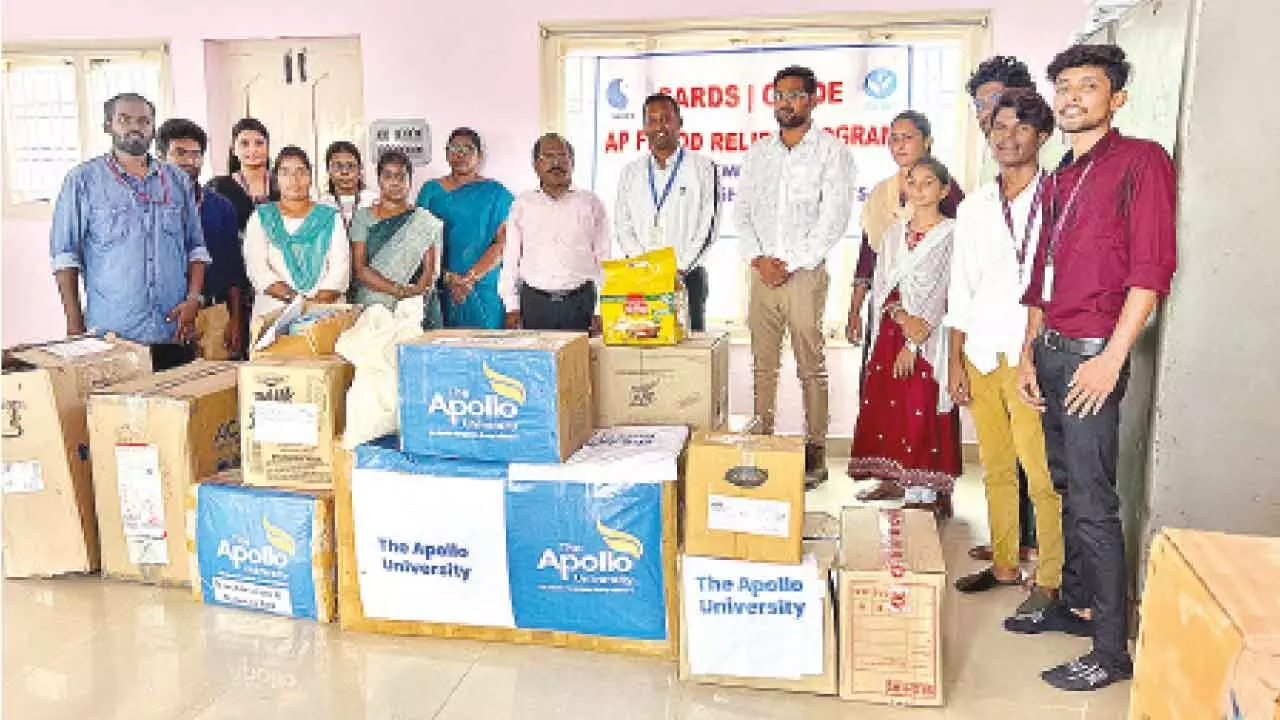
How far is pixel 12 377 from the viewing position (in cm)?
323

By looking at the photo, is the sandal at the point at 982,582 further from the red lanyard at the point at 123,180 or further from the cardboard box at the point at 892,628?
the red lanyard at the point at 123,180

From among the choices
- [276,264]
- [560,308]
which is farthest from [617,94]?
[276,264]

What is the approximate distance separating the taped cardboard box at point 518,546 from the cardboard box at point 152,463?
24.7 inches

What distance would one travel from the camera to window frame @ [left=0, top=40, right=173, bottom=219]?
535 centimetres

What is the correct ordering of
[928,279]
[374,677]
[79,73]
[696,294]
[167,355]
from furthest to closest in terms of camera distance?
[79,73] → [696,294] → [167,355] → [928,279] → [374,677]

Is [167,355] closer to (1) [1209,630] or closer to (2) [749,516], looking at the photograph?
(2) [749,516]

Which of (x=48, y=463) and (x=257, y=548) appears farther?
(x=48, y=463)

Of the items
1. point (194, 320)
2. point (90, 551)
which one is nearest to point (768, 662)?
point (90, 551)

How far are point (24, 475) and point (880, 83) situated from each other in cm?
376

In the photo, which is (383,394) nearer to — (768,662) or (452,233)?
(768,662)

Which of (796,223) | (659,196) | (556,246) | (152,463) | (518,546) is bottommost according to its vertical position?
(518,546)

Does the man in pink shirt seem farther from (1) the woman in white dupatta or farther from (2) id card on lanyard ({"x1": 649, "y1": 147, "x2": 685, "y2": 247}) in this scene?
(1) the woman in white dupatta

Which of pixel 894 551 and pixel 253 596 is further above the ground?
pixel 894 551

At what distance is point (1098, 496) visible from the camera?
2.52m
